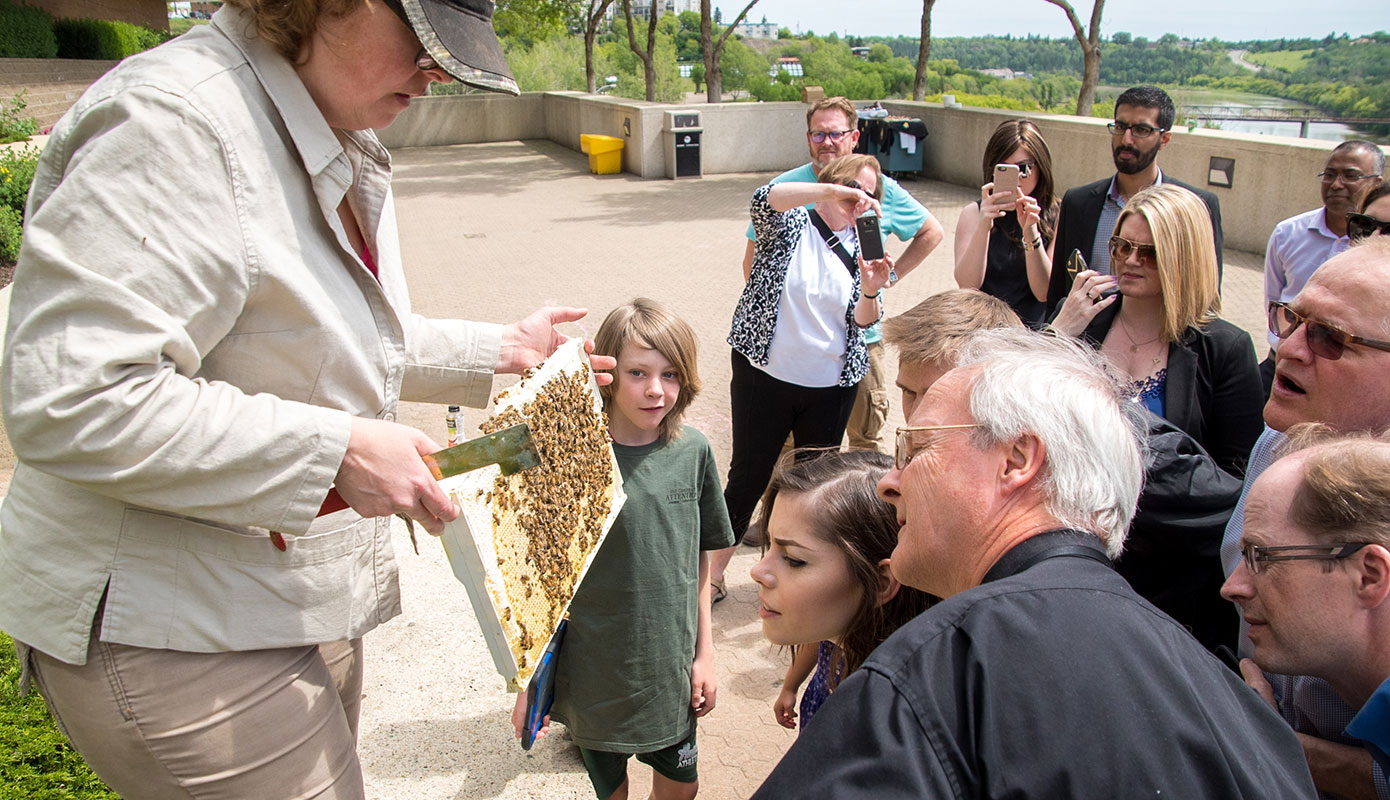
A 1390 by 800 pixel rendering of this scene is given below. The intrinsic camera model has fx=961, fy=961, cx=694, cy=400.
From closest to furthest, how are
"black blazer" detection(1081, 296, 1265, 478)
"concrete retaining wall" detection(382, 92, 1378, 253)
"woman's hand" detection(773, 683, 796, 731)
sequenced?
"woman's hand" detection(773, 683, 796, 731) < "black blazer" detection(1081, 296, 1265, 478) < "concrete retaining wall" detection(382, 92, 1378, 253)

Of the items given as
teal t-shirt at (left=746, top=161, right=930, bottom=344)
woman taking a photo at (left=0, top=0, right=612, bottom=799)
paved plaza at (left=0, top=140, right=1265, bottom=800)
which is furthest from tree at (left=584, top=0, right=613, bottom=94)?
woman taking a photo at (left=0, top=0, right=612, bottom=799)

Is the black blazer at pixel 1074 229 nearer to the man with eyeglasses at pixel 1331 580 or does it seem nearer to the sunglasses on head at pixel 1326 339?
the sunglasses on head at pixel 1326 339

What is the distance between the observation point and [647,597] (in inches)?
126

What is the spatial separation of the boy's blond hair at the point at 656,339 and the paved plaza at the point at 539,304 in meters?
1.58

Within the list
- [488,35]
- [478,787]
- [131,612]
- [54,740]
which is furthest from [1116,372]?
[54,740]

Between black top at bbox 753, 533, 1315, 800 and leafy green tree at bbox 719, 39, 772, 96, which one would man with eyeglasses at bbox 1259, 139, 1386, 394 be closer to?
black top at bbox 753, 533, 1315, 800

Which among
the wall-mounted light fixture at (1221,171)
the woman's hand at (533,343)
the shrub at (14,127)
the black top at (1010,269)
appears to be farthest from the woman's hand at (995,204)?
A: the shrub at (14,127)

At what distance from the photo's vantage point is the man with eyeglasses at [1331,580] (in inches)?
76.9

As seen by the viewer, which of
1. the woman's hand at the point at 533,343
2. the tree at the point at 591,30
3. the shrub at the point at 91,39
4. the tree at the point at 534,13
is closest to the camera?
the woman's hand at the point at 533,343

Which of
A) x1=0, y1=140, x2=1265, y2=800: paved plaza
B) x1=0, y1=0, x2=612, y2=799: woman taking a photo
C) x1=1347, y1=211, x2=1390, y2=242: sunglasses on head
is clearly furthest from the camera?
x1=1347, y1=211, x2=1390, y2=242: sunglasses on head

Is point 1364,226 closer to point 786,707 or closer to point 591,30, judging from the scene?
point 786,707

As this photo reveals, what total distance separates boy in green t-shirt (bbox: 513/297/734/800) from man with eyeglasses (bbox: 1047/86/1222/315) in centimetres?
273

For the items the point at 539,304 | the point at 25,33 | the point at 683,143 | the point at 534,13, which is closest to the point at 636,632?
the point at 539,304

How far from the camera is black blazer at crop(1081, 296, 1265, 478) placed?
3.64m
